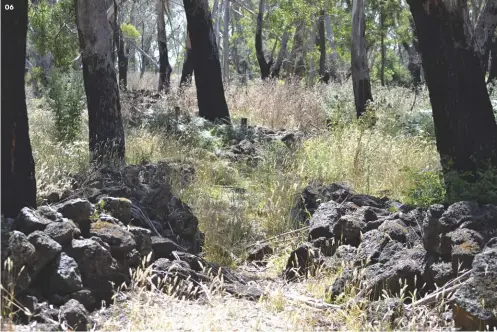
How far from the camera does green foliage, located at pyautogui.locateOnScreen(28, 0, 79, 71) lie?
15.2 m

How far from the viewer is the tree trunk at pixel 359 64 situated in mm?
13453

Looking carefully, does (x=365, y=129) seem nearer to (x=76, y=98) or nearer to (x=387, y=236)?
(x=76, y=98)

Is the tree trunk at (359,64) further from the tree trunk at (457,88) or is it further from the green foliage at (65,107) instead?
the tree trunk at (457,88)

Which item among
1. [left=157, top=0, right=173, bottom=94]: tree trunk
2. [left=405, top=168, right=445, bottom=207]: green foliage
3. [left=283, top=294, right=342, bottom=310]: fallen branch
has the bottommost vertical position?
[left=283, top=294, right=342, bottom=310]: fallen branch

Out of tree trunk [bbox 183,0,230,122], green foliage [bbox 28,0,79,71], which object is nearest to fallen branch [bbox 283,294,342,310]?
tree trunk [bbox 183,0,230,122]

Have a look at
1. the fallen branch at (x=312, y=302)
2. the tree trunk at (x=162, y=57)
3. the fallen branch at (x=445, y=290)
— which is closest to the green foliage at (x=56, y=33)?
the tree trunk at (x=162, y=57)

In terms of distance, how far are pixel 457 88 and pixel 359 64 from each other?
7305 millimetres

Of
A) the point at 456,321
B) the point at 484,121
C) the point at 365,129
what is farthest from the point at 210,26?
the point at 456,321

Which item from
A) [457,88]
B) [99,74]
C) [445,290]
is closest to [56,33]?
[99,74]

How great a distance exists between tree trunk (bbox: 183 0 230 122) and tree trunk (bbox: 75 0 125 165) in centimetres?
468

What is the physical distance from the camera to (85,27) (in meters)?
9.30

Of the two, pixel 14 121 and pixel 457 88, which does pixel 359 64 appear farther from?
pixel 14 121

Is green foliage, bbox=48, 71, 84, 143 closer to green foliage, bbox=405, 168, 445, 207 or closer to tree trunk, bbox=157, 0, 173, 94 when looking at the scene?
green foliage, bbox=405, 168, 445, 207

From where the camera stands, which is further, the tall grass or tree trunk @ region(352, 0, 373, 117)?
tree trunk @ region(352, 0, 373, 117)
